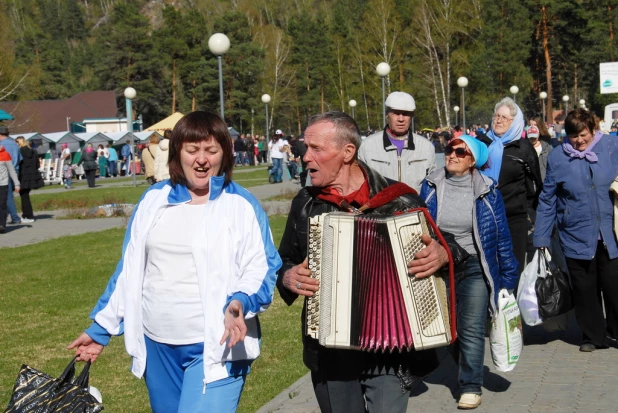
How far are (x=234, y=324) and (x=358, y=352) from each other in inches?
22.3

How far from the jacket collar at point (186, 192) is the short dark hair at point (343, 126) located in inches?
18.5

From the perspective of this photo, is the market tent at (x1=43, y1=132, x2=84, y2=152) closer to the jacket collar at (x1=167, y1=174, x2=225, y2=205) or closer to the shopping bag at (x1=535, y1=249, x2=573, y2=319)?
the shopping bag at (x1=535, y1=249, x2=573, y2=319)

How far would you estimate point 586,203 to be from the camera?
8031 mm

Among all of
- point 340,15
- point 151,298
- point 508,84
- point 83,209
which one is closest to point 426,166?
point 151,298

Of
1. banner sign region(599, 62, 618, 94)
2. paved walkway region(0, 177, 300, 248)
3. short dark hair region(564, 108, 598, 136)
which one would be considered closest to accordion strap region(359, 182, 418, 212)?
short dark hair region(564, 108, 598, 136)

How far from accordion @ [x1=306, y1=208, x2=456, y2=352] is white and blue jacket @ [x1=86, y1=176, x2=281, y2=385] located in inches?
15.8

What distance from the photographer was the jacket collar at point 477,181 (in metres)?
6.28

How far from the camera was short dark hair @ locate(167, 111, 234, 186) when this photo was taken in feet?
13.3

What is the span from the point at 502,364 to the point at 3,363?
4.12 m

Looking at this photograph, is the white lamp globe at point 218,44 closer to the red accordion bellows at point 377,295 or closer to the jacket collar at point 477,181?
the jacket collar at point 477,181

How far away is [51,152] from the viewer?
148ft

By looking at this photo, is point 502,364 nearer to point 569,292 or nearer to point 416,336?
point 569,292

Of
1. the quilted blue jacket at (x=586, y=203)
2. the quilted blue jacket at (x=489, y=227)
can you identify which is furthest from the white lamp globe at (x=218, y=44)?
the quilted blue jacket at (x=489, y=227)

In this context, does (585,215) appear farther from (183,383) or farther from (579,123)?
(183,383)
